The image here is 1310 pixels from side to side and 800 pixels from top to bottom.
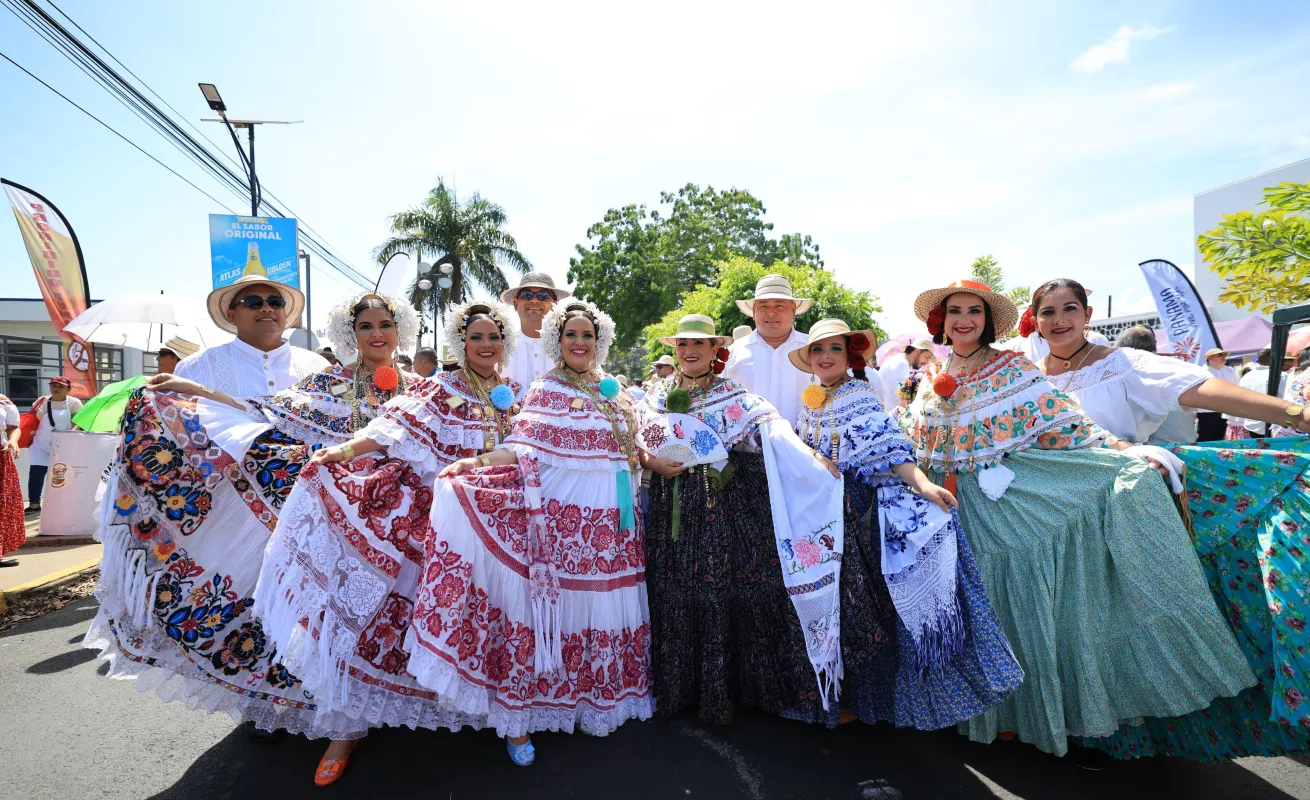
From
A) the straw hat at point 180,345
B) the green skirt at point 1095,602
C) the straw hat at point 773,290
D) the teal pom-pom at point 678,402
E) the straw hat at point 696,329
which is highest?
the straw hat at point 773,290

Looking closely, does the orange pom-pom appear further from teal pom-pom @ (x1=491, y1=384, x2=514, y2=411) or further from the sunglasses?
the sunglasses

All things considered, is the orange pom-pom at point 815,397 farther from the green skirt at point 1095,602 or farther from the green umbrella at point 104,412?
the green umbrella at point 104,412

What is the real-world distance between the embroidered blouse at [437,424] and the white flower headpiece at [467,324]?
208 mm

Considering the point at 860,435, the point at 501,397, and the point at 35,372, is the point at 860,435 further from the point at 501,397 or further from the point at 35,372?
the point at 35,372

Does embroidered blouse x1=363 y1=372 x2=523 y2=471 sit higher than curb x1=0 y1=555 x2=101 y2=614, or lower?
higher

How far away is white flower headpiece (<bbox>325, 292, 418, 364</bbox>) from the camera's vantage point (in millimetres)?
3424

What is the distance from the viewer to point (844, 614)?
118 inches

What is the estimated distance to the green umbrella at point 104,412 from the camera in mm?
6965

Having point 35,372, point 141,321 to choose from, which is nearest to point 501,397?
point 141,321

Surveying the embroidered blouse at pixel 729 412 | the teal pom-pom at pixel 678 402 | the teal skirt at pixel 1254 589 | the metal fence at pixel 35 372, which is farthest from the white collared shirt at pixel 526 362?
the metal fence at pixel 35 372

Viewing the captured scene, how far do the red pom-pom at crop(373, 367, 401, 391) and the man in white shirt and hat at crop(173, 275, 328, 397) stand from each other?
1.69 feet

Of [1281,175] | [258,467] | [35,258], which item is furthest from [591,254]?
[258,467]

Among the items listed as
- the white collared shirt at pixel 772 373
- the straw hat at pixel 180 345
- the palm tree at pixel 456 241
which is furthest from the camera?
the palm tree at pixel 456 241

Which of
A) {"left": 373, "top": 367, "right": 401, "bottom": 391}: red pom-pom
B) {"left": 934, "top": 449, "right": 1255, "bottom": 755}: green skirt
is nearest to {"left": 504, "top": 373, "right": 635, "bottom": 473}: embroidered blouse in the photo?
{"left": 373, "top": 367, "right": 401, "bottom": 391}: red pom-pom
